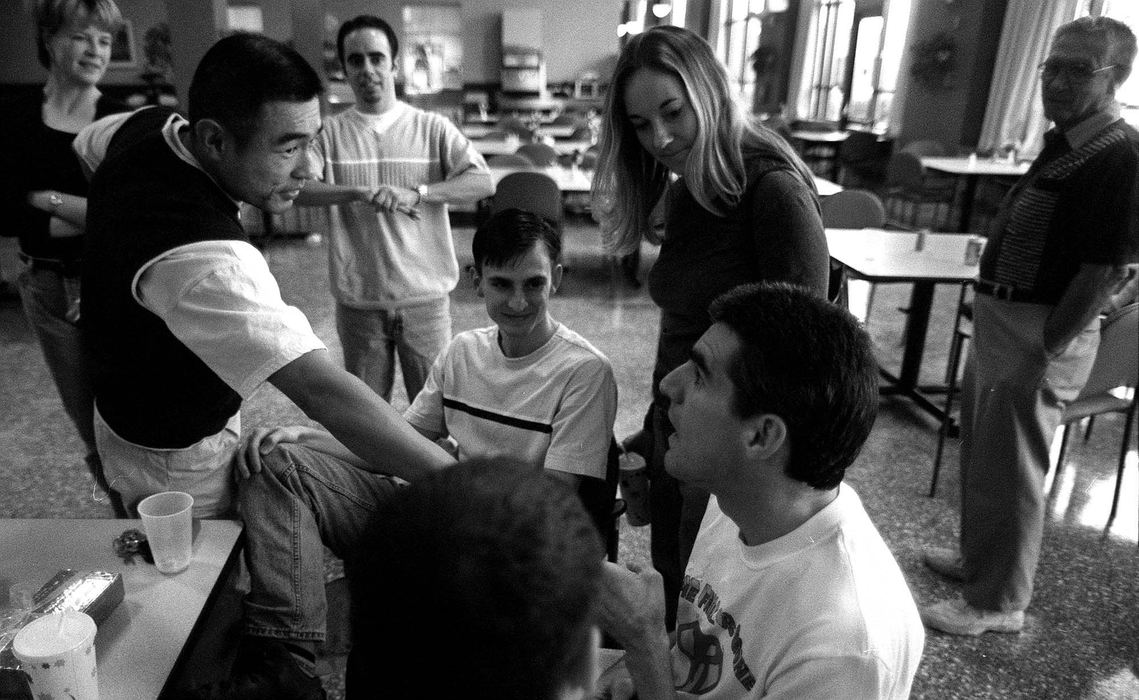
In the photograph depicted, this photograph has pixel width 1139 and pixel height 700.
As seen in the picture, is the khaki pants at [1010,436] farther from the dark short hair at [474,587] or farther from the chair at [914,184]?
the chair at [914,184]

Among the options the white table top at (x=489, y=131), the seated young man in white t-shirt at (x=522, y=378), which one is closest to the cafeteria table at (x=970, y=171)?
the white table top at (x=489, y=131)

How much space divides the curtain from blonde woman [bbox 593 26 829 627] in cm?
746

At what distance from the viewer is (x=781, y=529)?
1.03 metres

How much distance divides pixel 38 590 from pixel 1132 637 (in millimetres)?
2682

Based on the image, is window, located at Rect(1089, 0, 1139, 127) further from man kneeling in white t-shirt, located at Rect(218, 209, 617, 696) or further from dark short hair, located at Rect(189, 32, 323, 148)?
dark short hair, located at Rect(189, 32, 323, 148)

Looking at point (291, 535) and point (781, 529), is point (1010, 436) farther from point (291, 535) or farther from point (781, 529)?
point (291, 535)

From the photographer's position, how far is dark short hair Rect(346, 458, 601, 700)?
1.47 feet

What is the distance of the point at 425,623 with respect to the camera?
0.45 m

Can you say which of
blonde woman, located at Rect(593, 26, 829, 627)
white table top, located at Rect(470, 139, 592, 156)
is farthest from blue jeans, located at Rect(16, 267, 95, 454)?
white table top, located at Rect(470, 139, 592, 156)

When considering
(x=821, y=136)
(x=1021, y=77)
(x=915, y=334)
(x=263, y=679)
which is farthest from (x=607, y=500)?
(x=821, y=136)

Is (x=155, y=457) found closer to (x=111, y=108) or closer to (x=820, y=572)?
(x=820, y=572)

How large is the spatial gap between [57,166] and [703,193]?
2037 millimetres

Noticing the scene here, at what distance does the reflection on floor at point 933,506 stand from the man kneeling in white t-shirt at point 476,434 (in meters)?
0.77

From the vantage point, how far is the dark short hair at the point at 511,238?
1741mm
